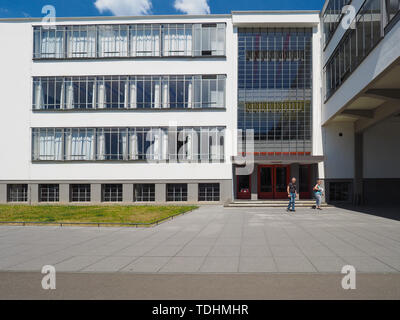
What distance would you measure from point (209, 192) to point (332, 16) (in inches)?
596

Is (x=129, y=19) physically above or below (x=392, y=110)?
above

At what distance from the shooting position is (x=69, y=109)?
22.5 metres

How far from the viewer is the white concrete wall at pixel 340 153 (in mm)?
21734

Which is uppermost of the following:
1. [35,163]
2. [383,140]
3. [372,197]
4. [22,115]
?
[22,115]

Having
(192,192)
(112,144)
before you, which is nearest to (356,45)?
(192,192)

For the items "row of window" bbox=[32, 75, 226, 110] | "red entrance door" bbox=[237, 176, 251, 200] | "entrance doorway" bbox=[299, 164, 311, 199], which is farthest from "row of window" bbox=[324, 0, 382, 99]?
"red entrance door" bbox=[237, 176, 251, 200]

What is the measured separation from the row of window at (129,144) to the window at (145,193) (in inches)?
84.6

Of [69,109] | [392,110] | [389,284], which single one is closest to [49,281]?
[389,284]

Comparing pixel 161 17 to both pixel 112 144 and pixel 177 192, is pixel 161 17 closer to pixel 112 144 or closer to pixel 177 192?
pixel 112 144

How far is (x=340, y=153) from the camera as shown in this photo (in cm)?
2181

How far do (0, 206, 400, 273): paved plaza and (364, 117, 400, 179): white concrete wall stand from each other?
37.0ft

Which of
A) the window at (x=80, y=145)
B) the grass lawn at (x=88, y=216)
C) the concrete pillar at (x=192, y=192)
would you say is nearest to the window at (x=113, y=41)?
the window at (x=80, y=145)

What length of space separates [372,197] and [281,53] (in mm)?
13149
